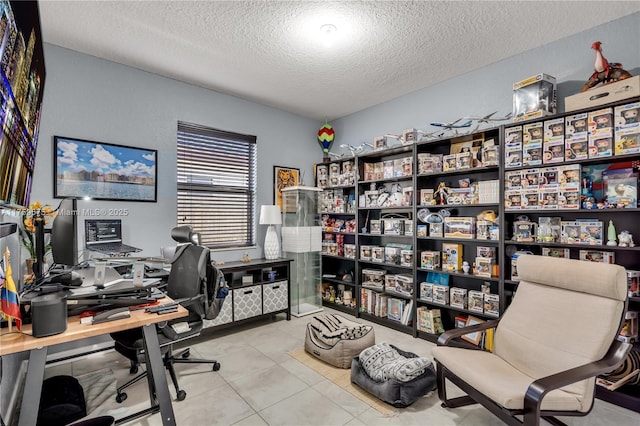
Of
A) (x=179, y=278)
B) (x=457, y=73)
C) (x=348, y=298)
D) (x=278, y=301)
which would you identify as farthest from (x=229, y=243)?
(x=457, y=73)

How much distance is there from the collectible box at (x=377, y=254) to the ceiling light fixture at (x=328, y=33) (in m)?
2.43

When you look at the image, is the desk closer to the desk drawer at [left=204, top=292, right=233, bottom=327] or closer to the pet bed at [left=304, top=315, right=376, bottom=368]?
the pet bed at [left=304, top=315, right=376, bottom=368]

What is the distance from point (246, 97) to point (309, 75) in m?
1.07

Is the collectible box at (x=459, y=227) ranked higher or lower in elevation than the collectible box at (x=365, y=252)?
higher

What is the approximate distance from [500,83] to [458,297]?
227 centimetres

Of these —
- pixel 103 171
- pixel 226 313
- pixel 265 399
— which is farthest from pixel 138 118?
pixel 265 399

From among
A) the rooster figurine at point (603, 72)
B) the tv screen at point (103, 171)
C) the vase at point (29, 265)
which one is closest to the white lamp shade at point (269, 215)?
the tv screen at point (103, 171)

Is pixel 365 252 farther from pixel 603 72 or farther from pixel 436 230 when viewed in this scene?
pixel 603 72

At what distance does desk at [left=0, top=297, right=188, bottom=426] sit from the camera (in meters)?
1.39

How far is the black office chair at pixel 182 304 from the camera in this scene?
2240 millimetres

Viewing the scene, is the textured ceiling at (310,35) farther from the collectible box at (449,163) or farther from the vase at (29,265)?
the vase at (29,265)

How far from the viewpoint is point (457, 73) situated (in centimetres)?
346

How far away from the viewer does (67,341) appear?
1.44 metres

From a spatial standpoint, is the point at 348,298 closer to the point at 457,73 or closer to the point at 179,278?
the point at 179,278
